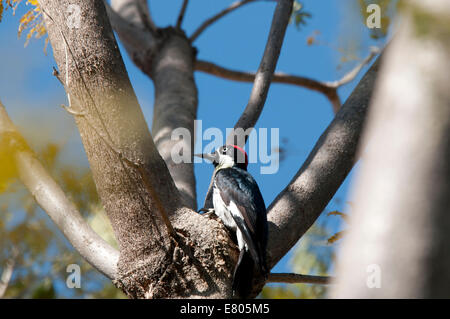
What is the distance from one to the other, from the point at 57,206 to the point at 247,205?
3.98 ft

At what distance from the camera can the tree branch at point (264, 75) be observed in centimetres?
365

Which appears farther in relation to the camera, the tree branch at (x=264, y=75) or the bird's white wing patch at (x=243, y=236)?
the tree branch at (x=264, y=75)

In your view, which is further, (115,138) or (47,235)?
(47,235)

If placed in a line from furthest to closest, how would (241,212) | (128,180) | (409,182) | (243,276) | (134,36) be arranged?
(134,36)
(241,212)
(243,276)
(128,180)
(409,182)

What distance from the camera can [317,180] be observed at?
3.10 metres

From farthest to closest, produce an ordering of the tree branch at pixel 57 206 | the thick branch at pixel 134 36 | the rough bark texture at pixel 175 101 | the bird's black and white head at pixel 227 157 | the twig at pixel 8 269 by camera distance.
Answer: the thick branch at pixel 134 36, the bird's black and white head at pixel 227 157, the twig at pixel 8 269, the rough bark texture at pixel 175 101, the tree branch at pixel 57 206

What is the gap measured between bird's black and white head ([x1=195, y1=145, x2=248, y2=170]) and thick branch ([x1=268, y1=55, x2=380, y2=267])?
4.42 ft

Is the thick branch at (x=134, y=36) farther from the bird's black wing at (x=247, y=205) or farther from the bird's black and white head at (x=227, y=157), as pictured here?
the bird's black wing at (x=247, y=205)

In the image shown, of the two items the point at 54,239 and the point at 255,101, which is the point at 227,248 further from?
the point at 54,239

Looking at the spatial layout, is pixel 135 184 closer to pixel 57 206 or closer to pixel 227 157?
pixel 57 206

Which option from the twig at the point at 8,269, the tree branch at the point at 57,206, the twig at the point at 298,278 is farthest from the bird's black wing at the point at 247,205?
the twig at the point at 8,269

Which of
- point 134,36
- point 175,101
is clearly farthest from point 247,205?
point 134,36

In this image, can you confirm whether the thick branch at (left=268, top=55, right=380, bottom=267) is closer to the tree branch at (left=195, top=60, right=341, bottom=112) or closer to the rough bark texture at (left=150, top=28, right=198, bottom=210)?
the rough bark texture at (left=150, top=28, right=198, bottom=210)
